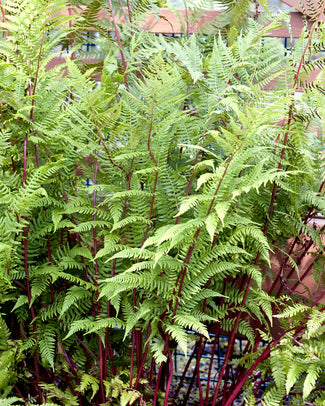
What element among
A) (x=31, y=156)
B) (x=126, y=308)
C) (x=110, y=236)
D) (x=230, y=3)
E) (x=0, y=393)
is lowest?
(x=0, y=393)

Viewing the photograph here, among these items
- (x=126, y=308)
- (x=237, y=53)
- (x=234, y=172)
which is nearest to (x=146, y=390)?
(x=126, y=308)

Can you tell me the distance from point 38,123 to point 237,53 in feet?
1.87

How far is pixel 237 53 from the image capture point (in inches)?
47.4

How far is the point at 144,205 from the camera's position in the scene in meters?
1.14

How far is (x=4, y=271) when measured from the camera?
1115 millimetres

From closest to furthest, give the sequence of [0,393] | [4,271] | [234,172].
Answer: [234,172] → [4,271] → [0,393]

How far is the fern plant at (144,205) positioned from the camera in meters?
1.08

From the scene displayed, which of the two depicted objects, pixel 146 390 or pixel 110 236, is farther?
pixel 146 390

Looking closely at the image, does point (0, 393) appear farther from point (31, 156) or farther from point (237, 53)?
point (237, 53)

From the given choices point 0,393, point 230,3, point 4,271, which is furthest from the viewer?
point 230,3

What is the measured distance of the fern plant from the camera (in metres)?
1.08

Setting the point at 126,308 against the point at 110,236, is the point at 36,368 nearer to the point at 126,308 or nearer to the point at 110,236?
the point at 126,308

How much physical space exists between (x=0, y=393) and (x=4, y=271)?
373 millimetres

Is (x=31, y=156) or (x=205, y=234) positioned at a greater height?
(x=31, y=156)
